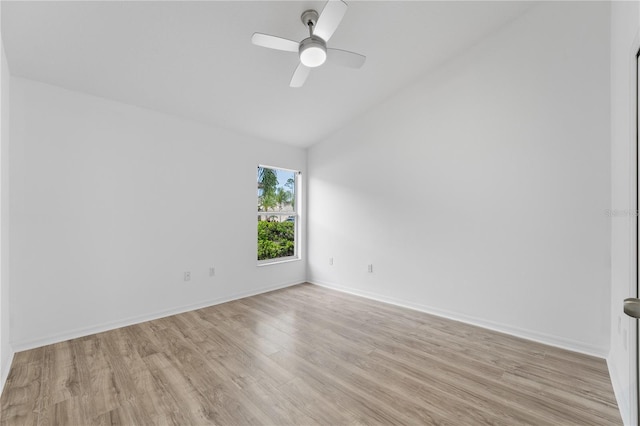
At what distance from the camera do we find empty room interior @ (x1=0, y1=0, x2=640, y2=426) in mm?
1945

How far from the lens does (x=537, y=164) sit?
279 centimetres

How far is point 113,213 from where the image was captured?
9.96 ft

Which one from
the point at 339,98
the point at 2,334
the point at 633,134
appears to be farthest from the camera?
the point at 339,98

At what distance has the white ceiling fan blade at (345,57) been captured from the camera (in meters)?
2.31

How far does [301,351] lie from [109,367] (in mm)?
1548

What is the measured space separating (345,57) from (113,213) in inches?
112

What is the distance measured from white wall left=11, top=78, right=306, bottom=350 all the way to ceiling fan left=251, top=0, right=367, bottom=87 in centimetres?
193

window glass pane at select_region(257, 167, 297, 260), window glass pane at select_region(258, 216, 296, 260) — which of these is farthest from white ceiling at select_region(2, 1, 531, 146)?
window glass pane at select_region(258, 216, 296, 260)

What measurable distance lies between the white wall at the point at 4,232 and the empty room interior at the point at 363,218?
51 millimetres

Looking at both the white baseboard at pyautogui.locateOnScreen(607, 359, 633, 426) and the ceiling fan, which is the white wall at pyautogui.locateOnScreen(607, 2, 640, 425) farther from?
the ceiling fan

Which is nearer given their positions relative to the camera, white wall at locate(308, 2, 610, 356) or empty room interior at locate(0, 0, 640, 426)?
empty room interior at locate(0, 0, 640, 426)

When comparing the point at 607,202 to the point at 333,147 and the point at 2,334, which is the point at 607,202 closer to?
the point at 333,147

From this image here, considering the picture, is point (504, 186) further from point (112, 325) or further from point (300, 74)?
point (112, 325)

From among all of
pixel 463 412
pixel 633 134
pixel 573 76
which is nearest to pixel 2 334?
pixel 463 412
